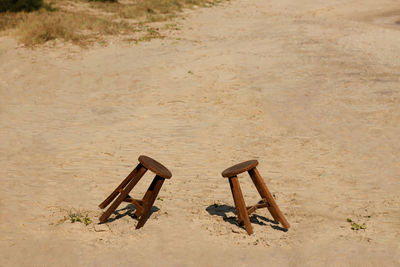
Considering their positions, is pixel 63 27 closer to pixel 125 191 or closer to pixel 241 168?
pixel 125 191

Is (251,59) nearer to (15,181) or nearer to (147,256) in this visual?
(15,181)

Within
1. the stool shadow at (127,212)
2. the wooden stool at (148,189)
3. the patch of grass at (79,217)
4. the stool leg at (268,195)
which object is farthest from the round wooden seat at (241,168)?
the patch of grass at (79,217)

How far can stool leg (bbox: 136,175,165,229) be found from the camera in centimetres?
566

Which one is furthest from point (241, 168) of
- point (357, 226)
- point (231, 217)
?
point (357, 226)

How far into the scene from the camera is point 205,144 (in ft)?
30.1

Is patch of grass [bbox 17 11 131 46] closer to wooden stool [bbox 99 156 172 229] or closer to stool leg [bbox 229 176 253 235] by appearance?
wooden stool [bbox 99 156 172 229]

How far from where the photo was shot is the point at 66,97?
11906 millimetres

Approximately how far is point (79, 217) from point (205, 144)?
363cm

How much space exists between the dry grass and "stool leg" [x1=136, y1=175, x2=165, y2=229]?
11.9 metres

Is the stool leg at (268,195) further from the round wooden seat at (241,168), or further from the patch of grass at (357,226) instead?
the patch of grass at (357,226)

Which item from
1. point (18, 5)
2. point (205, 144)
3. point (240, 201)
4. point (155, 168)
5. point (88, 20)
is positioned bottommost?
point (205, 144)

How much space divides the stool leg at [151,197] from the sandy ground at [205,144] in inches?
6.5

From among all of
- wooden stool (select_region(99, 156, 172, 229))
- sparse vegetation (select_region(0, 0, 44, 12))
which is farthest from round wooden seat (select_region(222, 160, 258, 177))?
sparse vegetation (select_region(0, 0, 44, 12))

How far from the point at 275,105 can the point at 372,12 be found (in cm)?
1755
